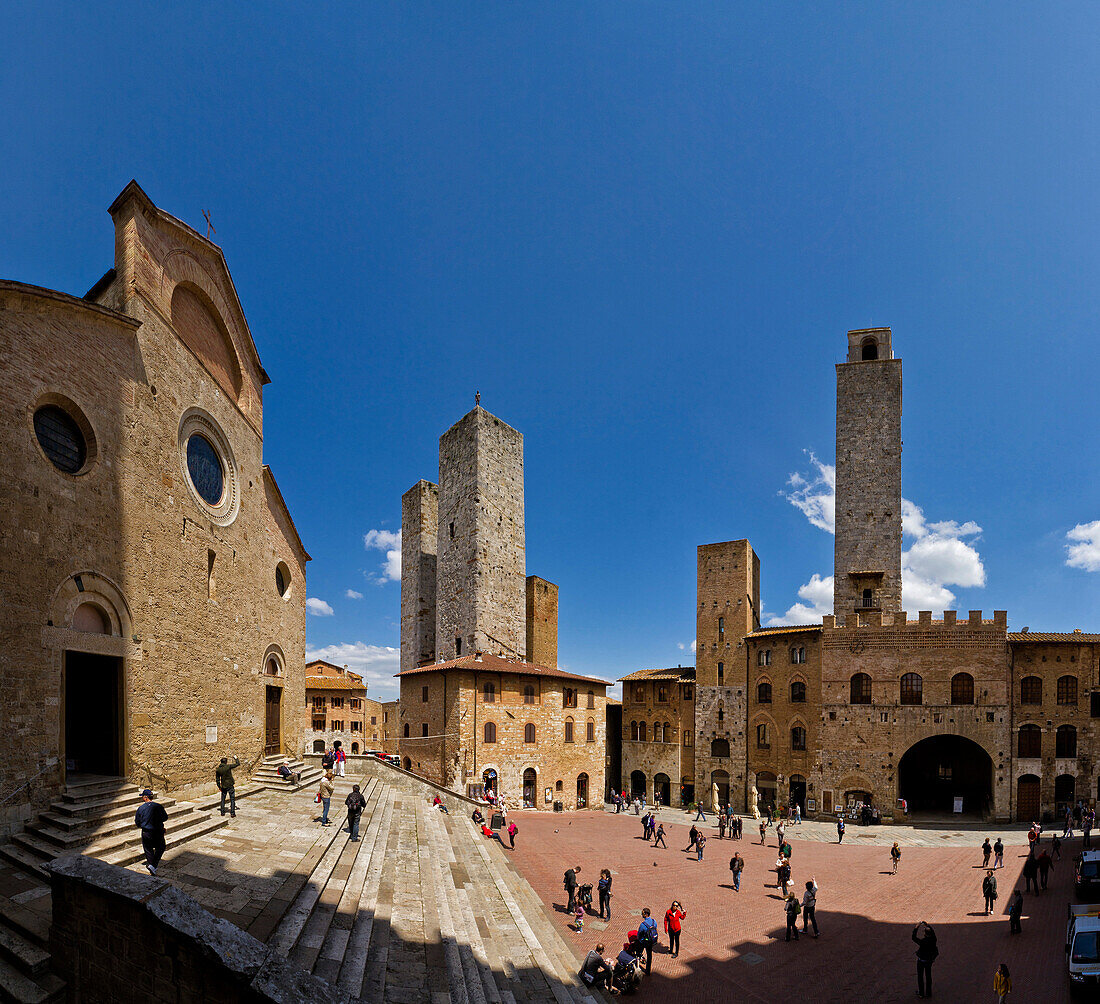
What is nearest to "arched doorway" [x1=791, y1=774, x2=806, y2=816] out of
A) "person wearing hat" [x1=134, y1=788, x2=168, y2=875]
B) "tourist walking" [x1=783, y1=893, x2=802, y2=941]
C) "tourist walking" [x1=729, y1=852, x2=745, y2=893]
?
"tourist walking" [x1=729, y1=852, x2=745, y2=893]

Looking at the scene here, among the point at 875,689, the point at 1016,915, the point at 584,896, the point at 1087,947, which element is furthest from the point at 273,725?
the point at 875,689

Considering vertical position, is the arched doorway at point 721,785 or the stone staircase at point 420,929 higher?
the stone staircase at point 420,929

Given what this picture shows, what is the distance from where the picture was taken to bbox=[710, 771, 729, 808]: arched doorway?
36.7 m

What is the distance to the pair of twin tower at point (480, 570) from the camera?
34.1 meters

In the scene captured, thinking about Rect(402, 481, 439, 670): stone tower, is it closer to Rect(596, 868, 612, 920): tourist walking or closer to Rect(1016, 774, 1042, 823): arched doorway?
Rect(596, 868, 612, 920): tourist walking

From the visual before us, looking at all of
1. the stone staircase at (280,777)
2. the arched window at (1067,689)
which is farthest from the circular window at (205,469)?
the arched window at (1067,689)

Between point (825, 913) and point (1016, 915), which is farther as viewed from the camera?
point (825, 913)

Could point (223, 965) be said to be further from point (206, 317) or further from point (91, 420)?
point (206, 317)

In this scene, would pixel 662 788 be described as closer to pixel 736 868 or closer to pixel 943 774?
pixel 943 774

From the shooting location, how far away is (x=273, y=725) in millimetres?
Answer: 19609

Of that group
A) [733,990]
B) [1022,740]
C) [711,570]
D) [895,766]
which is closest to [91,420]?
[733,990]

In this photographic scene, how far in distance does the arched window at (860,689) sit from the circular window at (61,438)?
35653 millimetres

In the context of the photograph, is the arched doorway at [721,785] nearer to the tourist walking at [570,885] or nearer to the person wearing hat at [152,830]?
the tourist walking at [570,885]

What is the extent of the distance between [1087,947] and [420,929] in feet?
42.6
